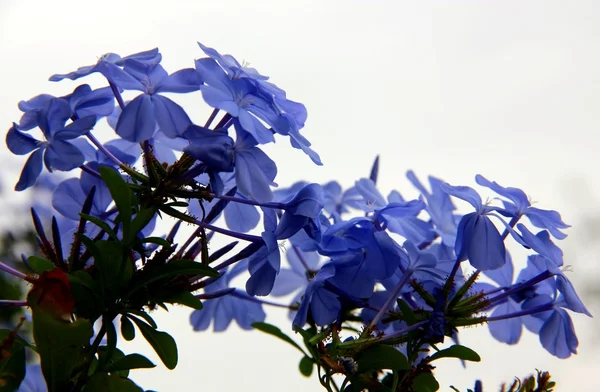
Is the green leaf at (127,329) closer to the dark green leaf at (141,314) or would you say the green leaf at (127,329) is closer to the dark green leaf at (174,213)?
the dark green leaf at (141,314)

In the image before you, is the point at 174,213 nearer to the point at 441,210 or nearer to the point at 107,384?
the point at 107,384

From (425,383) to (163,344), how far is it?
0.33 metres

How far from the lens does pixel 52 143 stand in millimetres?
867

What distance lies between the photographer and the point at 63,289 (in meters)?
0.75

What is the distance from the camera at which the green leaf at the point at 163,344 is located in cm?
88

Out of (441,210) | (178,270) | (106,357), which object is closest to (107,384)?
(106,357)

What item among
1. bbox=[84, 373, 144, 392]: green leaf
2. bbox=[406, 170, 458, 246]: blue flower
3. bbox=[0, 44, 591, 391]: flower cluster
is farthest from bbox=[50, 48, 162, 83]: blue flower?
bbox=[406, 170, 458, 246]: blue flower

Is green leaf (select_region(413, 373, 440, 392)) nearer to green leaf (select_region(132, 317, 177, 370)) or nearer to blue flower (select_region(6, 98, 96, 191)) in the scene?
A: green leaf (select_region(132, 317, 177, 370))

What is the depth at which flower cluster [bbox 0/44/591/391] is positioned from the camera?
0.83 meters

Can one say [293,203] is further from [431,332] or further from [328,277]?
[431,332]

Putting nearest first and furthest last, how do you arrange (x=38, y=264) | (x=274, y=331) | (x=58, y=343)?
(x=58, y=343) → (x=38, y=264) → (x=274, y=331)

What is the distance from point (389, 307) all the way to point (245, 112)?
33 centimetres

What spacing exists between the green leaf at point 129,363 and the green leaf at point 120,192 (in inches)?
5.3

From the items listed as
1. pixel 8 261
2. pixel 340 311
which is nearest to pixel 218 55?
pixel 340 311
